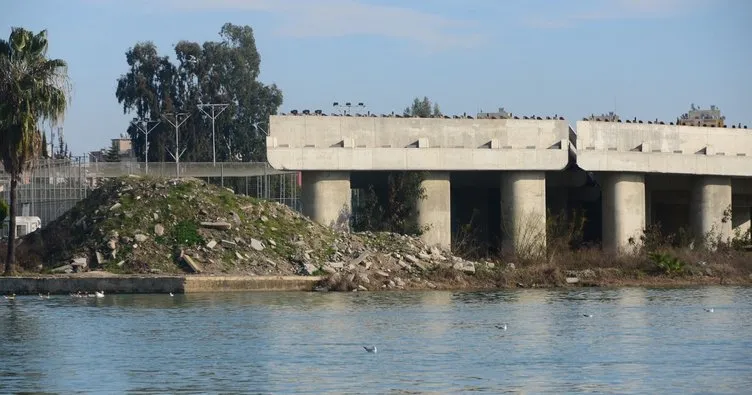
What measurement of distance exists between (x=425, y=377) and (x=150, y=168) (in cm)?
5051

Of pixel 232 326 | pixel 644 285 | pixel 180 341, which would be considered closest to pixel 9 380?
pixel 180 341

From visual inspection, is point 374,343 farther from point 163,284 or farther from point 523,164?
point 523,164

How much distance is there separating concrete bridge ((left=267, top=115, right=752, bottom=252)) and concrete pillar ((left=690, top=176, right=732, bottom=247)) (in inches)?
1.8

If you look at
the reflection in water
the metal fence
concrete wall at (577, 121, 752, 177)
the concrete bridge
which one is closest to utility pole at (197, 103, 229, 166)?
the metal fence

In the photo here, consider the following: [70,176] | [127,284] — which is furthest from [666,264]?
[70,176]

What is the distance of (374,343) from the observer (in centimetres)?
3195

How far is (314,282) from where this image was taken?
48344 mm

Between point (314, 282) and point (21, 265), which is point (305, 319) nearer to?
point (314, 282)

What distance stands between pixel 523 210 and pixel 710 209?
10.3 meters

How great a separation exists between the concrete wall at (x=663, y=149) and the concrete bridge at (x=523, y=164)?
0.04 meters

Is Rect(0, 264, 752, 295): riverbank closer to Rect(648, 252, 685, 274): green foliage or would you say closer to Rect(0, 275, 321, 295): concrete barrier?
Rect(0, 275, 321, 295): concrete barrier

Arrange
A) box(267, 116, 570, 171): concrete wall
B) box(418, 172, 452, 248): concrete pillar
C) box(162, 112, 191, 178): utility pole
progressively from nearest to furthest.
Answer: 1. box(267, 116, 570, 171): concrete wall
2. box(418, 172, 452, 248): concrete pillar
3. box(162, 112, 191, 178): utility pole

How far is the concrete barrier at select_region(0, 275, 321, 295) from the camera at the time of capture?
46125 mm

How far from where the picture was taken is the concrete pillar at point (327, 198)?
57344mm
